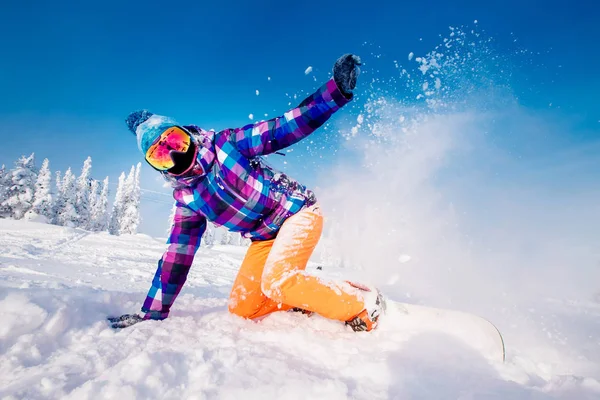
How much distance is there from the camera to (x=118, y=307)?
2656mm

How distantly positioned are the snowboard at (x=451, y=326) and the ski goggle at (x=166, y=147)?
2007 millimetres

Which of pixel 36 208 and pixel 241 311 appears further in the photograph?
pixel 36 208

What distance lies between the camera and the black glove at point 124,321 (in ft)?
7.15

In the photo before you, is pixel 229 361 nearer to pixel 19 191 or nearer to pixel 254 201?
pixel 254 201

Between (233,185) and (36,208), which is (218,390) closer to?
(233,185)

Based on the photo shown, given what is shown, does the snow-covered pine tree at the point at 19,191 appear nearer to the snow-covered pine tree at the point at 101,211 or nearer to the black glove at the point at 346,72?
the snow-covered pine tree at the point at 101,211

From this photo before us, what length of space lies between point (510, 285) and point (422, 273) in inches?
116

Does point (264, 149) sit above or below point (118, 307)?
above

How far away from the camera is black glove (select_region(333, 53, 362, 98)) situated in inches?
93.4

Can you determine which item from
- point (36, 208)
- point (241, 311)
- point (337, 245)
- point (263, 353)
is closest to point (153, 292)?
point (241, 311)

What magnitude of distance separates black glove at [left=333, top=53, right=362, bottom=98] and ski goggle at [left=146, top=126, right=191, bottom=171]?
1.23 meters

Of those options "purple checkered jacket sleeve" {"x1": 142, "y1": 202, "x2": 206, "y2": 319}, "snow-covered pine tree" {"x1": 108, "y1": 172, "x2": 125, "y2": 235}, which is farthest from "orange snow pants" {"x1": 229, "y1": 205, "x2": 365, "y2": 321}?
"snow-covered pine tree" {"x1": 108, "y1": 172, "x2": 125, "y2": 235}

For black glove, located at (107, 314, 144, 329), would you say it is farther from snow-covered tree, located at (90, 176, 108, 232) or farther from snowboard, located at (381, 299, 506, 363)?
snow-covered tree, located at (90, 176, 108, 232)

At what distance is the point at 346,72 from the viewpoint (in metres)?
2.39
